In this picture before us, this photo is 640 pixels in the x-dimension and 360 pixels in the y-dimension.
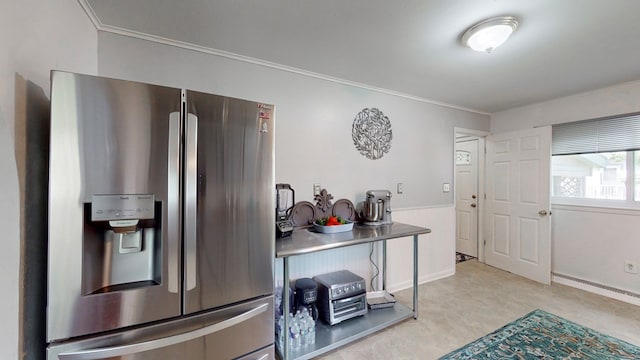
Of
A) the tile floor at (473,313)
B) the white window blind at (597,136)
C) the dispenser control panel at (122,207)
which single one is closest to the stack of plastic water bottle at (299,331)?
the tile floor at (473,313)

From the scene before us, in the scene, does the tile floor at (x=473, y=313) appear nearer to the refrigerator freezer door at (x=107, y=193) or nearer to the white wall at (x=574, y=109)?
the refrigerator freezer door at (x=107, y=193)

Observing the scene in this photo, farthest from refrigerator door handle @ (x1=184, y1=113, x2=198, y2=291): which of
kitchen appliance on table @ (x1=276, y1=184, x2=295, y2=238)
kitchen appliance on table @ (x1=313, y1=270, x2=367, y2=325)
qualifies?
kitchen appliance on table @ (x1=313, y1=270, x2=367, y2=325)

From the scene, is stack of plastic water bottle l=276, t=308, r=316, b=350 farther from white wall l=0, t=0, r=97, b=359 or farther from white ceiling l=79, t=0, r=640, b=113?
white ceiling l=79, t=0, r=640, b=113

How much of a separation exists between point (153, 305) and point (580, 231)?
14.1ft

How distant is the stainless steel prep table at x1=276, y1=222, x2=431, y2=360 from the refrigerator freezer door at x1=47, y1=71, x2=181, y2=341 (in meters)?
0.68

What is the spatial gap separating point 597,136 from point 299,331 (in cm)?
382

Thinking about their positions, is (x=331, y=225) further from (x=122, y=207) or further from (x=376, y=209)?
(x=122, y=207)

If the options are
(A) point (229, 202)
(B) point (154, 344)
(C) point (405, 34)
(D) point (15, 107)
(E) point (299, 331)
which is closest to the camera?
(D) point (15, 107)

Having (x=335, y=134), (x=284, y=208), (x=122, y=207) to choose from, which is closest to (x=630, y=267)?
(x=335, y=134)

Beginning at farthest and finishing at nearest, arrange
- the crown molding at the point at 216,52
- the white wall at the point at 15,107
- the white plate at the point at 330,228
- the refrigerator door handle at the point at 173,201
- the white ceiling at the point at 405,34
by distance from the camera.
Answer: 1. the white plate at the point at 330,228
2. the crown molding at the point at 216,52
3. the white ceiling at the point at 405,34
4. the refrigerator door handle at the point at 173,201
5. the white wall at the point at 15,107

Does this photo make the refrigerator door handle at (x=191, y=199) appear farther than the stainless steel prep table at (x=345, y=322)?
No

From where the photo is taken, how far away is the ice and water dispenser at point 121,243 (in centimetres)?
105

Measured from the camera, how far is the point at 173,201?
116cm

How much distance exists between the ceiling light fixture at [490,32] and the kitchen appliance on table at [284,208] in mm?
1710
